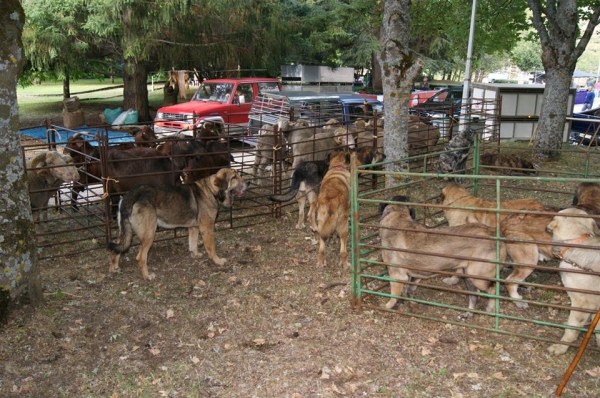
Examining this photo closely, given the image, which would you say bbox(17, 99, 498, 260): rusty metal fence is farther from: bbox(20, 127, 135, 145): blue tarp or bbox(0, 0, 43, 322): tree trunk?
bbox(0, 0, 43, 322): tree trunk

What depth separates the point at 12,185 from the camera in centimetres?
570

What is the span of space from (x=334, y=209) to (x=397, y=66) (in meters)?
3.72

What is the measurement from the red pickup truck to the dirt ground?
10.5 metres

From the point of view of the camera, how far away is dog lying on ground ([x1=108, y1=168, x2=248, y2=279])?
7102 millimetres

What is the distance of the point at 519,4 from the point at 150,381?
18640mm

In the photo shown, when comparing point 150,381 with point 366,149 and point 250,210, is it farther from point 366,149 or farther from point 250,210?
point 366,149

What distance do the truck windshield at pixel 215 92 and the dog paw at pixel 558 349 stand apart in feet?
48.1

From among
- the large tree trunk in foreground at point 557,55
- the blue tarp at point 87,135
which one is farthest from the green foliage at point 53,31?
the large tree trunk in foreground at point 557,55

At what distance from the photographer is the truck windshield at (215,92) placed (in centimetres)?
1850

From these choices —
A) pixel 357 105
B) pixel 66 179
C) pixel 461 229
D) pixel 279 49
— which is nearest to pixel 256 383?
pixel 461 229

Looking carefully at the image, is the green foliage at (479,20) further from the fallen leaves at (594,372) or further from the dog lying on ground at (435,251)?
the fallen leaves at (594,372)

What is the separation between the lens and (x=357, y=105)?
701 inches

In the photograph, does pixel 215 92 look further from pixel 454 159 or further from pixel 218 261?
pixel 218 261

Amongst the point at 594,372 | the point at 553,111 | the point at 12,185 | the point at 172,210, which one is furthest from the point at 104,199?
the point at 553,111
